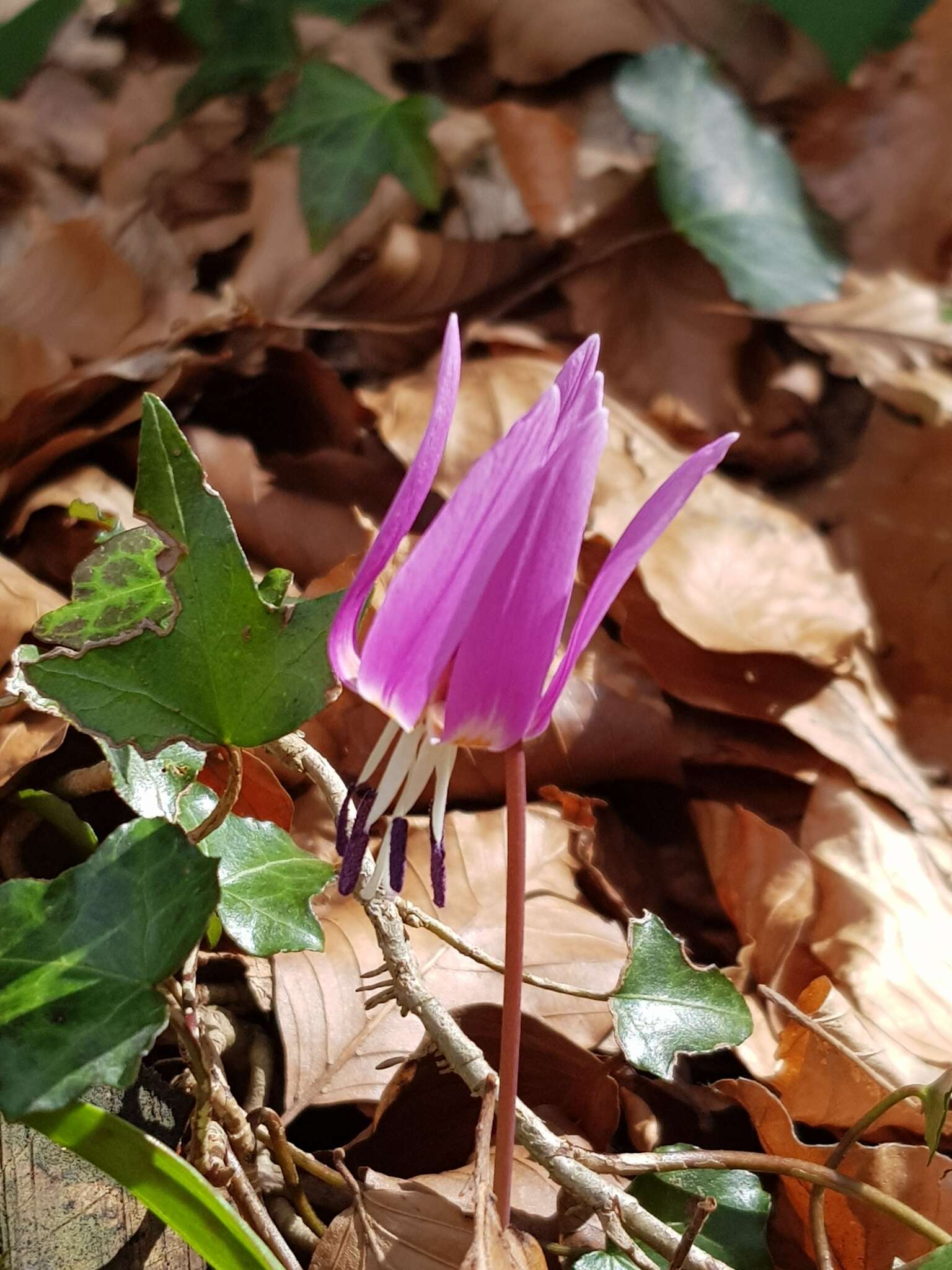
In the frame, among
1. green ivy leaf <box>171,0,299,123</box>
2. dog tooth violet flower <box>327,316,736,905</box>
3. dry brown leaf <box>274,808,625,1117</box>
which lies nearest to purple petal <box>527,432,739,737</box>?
dog tooth violet flower <box>327,316,736,905</box>

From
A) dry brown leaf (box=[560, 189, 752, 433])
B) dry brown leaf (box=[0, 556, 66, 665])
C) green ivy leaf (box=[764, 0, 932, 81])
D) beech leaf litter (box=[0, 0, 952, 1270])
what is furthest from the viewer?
green ivy leaf (box=[764, 0, 932, 81])

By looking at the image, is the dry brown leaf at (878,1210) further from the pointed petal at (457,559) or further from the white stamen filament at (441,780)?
the pointed petal at (457,559)

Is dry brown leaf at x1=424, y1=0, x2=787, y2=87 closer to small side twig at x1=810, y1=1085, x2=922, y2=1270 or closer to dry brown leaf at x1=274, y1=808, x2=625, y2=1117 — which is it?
dry brown leaf at x1=274, y1=808, x2=625, y2=1117

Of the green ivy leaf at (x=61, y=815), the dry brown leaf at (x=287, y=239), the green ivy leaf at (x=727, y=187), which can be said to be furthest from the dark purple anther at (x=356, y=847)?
the green ivy leaf at (x=727, y=187)

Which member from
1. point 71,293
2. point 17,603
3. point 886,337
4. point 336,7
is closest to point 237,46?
point 336,7

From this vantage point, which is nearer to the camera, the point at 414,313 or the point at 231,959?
the point at 231,959

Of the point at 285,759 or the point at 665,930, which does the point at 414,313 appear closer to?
the point at 285,759

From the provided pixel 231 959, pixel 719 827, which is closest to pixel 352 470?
pixel 719 827
